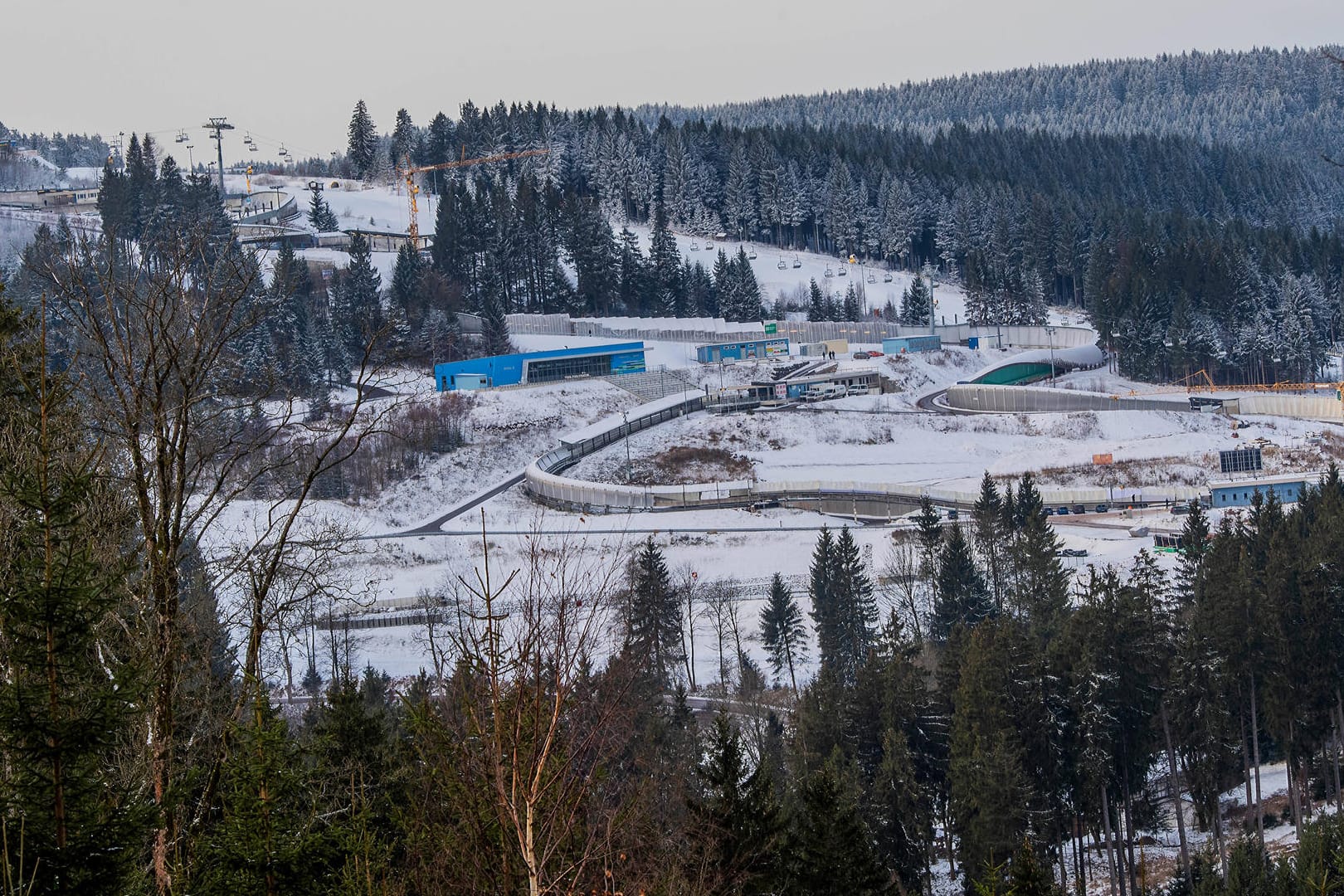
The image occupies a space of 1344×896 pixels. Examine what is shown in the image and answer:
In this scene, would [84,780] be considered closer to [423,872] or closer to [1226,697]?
[423,872]

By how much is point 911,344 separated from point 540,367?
21.6 metres

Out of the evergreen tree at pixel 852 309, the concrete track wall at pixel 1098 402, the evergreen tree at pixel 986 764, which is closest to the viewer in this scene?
the evergreen tree at pixel 986 764

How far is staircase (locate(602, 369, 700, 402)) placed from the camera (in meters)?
67.1

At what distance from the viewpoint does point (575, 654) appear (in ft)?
18.9

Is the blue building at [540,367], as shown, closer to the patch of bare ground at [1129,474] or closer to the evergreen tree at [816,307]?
the evergreen tree at [816,307]

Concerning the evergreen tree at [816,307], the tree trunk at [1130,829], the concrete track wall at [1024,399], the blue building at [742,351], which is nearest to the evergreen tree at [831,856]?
the tree trunk at [1130,829]

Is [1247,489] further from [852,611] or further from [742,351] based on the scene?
[742,351]

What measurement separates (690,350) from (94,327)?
67446 millimetres

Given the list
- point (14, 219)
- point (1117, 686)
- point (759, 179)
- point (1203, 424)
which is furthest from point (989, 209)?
point (1117, 686)

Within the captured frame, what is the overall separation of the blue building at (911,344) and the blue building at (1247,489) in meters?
26.5

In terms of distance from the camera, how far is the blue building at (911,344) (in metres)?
75.3

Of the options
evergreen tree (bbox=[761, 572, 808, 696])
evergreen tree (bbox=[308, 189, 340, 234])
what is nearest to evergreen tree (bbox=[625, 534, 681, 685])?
evergreen tree (bbox=[761, 572, 808, 696])

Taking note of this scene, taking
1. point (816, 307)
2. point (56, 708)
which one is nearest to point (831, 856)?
point (56, 708)

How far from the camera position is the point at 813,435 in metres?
59.8
